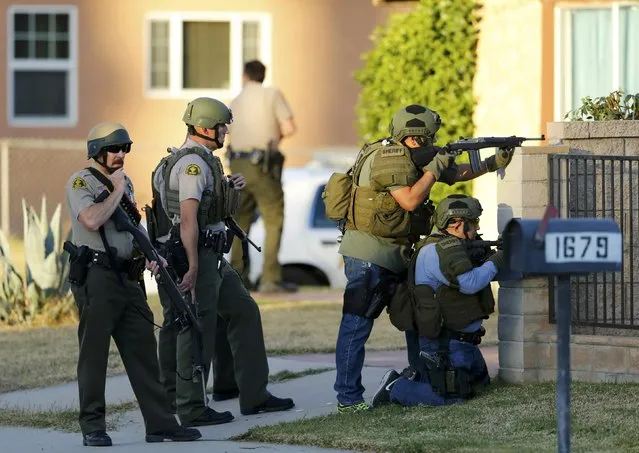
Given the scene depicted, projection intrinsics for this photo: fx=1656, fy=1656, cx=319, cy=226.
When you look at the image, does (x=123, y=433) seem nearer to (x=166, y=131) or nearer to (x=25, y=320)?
(x=25, y=320)

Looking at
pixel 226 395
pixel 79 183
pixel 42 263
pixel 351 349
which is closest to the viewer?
pixel 79 183

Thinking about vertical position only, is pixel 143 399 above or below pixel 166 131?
below

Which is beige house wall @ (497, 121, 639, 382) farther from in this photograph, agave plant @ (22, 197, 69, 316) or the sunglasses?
agave plant @ (22, 197, 69, 316)

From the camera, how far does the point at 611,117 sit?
1075 cm

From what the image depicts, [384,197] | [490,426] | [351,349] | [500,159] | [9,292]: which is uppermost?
[500,159]

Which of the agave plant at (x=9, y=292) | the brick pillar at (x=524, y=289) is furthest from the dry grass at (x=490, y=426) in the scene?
the agave plant at (x=9, y=292)

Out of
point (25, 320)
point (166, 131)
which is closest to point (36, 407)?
point (25, 320)

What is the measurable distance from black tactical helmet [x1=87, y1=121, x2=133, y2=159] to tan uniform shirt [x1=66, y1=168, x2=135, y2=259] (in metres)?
0.14

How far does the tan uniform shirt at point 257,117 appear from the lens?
16.5 metres

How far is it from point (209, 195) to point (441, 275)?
1.42 m

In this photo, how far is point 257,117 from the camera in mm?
16641

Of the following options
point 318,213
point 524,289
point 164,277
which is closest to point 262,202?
Answer: point 318,213

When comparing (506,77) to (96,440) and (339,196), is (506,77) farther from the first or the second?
(96,440)

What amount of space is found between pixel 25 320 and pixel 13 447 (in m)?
5.57
